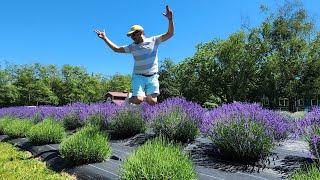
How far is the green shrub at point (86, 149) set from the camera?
5.85 metres

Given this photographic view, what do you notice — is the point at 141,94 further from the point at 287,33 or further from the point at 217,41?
the point at 217,41

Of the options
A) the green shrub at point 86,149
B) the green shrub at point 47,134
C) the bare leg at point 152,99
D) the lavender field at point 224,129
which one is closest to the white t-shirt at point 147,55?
the bare leg at point 152,99

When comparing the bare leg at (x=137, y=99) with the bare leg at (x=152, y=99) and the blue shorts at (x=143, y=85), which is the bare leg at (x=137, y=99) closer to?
the blue shorts at (x=143, y=85)

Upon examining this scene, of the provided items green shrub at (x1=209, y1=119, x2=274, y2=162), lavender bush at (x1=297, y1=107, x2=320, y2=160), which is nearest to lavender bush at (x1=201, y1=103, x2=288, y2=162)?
green shrub at (x1=209, y1=119, x2=274, y2=162)

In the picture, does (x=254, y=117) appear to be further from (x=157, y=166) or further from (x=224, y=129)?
(x=157, y=166)

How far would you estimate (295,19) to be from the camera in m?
35.5

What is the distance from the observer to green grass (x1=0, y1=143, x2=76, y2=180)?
573 centimetres

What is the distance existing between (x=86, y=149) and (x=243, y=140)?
2088mm

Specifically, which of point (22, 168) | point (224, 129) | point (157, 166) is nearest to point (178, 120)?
point (224, 129)

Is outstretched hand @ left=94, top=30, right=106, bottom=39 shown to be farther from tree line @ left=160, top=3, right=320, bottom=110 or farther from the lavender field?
tree line @ left=160, top=3, right=320, bottom=110

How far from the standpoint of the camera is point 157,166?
12.7ft

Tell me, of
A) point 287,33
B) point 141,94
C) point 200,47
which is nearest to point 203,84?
point 200,47

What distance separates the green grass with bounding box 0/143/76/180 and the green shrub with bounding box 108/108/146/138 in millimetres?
1673

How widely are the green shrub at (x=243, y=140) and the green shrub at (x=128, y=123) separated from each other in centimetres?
282
